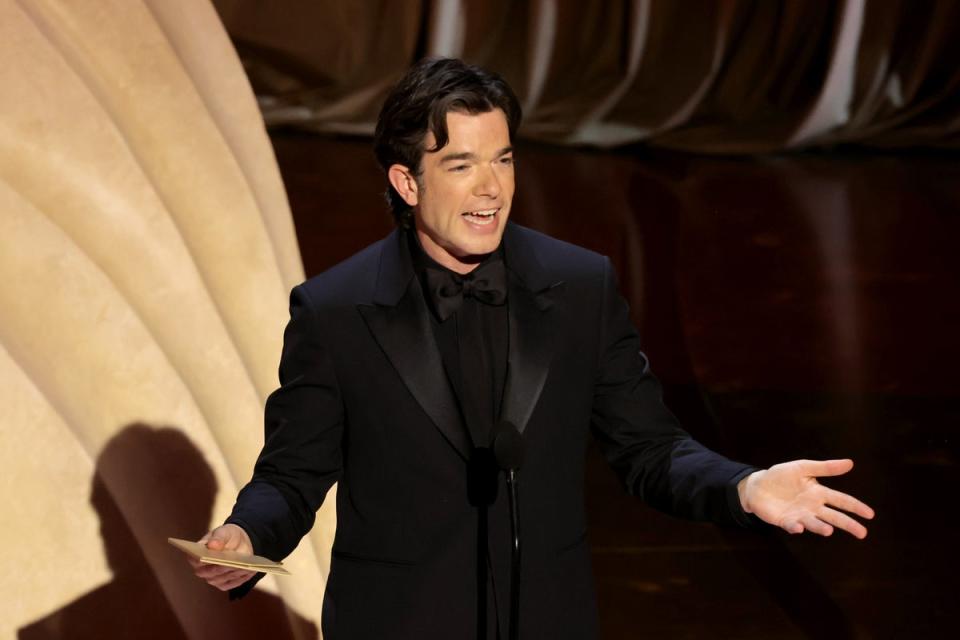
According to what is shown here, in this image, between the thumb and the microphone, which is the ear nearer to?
A: the microphone

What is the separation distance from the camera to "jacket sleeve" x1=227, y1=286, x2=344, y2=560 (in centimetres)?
168

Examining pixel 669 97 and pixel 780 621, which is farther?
pixel 669 97

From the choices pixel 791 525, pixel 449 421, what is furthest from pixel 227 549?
pixel 791 525

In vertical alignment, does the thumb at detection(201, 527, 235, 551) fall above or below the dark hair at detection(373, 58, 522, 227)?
below

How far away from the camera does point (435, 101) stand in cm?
163

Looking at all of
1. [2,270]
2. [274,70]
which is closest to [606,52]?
[274,70]

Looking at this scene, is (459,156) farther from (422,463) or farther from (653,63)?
(653,63)

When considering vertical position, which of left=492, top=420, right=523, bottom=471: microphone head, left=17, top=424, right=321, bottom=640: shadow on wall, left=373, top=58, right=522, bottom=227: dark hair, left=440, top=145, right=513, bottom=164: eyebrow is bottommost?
left=17, top=424, right=321, bottom=640: shadow on wall

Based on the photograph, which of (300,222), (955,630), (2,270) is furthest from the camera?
(300,222)

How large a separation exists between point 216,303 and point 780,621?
1.48 meters

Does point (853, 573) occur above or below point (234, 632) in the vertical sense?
below

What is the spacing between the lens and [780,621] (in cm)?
323

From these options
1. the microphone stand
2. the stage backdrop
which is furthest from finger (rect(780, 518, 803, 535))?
the stage backdrop

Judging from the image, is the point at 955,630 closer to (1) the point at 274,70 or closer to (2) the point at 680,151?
(2) the point at 680,151
